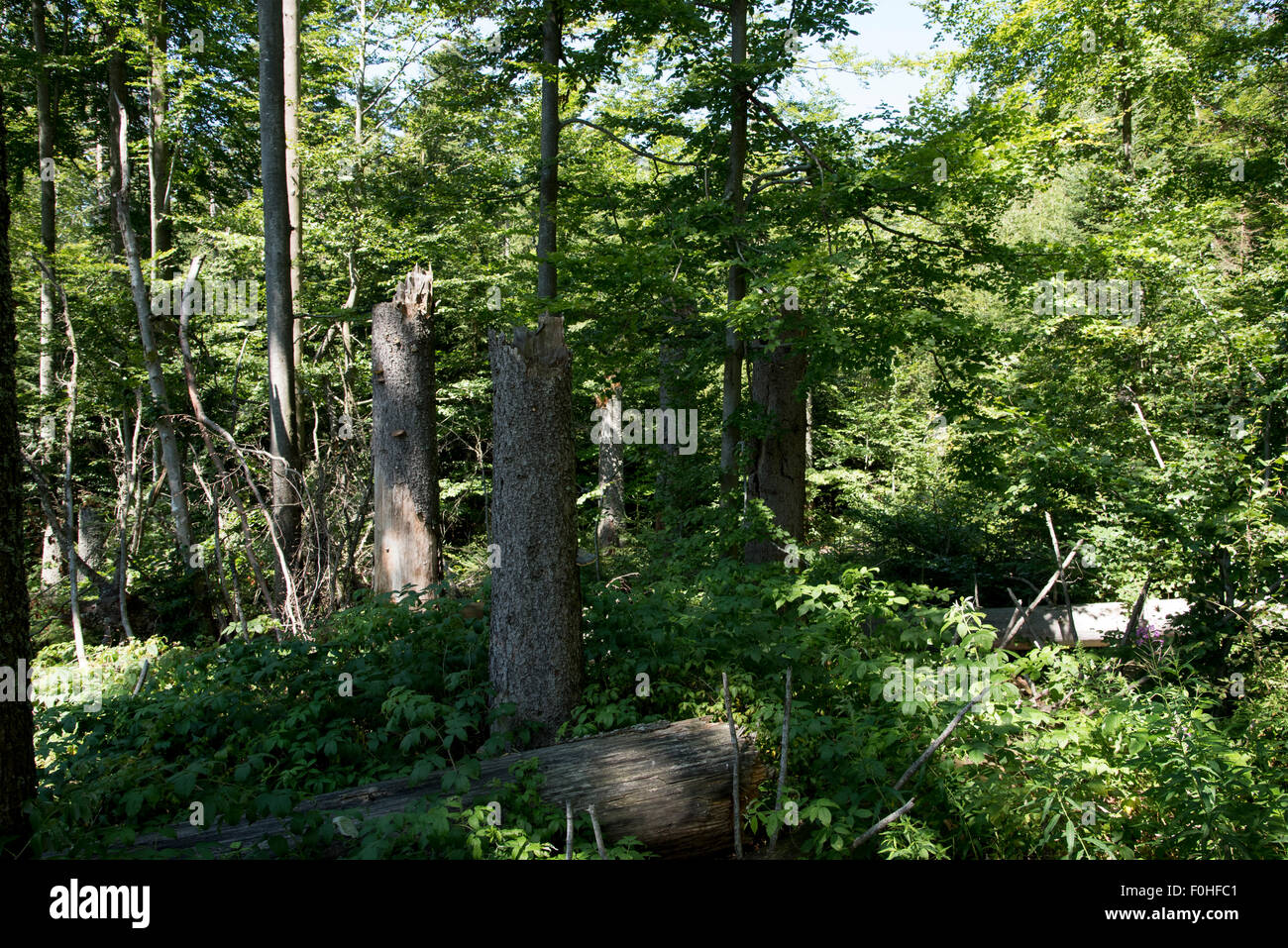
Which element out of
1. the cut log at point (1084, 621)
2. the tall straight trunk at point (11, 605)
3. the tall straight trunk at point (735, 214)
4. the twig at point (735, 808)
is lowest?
the cut log at point (1084, 621)

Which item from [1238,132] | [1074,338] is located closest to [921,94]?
[1074,338]

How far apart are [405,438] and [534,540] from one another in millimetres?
3226

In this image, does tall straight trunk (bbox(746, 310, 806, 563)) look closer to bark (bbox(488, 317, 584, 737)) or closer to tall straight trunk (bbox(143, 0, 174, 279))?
bark (bbox(488, 317, 584, 737))

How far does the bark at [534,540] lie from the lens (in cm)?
456

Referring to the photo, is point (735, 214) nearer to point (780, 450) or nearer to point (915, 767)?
point (780, 450)

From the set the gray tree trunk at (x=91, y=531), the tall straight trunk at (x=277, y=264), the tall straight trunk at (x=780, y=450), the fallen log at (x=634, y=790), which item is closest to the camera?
the fallen log at (x=634, y=790)

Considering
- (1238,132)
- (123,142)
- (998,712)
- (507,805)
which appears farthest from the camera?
(1238,132)

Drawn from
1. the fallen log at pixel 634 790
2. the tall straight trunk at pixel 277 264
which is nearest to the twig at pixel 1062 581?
the fallen log at pixel 634 790

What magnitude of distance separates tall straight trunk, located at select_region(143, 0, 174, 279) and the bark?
887 centimetres

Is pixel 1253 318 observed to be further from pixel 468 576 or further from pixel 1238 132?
pixel 468 576

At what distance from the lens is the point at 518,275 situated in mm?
13555

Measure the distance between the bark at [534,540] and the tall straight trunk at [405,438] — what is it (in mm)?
2839

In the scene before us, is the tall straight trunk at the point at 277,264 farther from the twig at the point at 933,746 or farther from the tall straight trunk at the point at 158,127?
the twig at the point at 933,746
